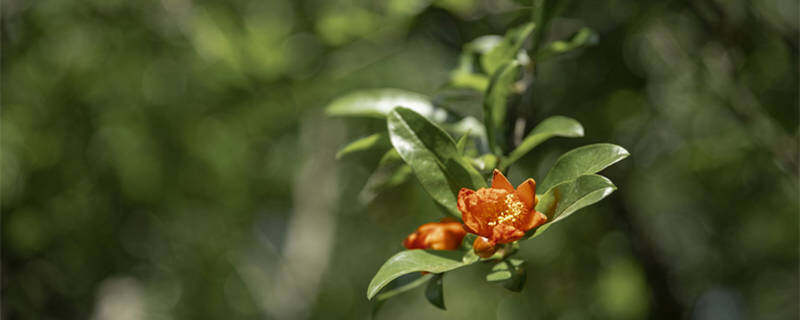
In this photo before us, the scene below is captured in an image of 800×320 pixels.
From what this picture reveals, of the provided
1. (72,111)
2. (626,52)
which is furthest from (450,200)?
(72,111)

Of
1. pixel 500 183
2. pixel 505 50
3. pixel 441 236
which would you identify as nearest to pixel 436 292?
pixel 441 236

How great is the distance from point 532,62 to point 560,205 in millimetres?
455

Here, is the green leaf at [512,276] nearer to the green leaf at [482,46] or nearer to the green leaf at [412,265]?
the green leaf at [412,265]

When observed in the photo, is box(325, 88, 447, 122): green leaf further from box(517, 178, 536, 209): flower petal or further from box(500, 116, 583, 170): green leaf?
box(517, 178, 536, 209): flower petal

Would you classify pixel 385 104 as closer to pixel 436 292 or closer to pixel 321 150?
pixel 436 292

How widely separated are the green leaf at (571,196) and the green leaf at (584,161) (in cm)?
4

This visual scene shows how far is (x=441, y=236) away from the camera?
2.89 feet

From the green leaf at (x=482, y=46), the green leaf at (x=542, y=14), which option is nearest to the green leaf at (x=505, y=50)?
the green leaf at (x=542, y=14)

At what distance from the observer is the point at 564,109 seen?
1.98m

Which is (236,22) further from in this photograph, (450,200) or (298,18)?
(450,200)

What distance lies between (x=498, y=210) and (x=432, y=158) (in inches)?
4.9

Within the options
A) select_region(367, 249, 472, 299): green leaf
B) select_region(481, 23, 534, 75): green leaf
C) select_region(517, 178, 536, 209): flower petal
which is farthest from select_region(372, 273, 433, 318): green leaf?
select_region(481, 23, 534, 75): green leaf

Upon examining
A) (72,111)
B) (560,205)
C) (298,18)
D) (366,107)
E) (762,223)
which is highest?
(72,111)

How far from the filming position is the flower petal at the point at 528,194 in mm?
805
